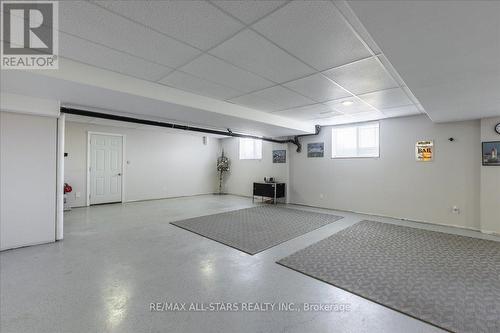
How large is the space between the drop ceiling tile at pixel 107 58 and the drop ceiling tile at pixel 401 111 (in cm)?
436

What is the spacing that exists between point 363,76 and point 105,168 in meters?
7.38

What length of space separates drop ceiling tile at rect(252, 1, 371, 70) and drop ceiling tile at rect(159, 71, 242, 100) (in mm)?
1430

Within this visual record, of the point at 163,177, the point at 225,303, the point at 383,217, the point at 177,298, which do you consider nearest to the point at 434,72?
the point at 225,303

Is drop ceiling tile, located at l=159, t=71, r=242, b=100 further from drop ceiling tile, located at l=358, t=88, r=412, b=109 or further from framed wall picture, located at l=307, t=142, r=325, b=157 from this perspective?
framed wall picture, located at l=307, t=142, r=325, b=157

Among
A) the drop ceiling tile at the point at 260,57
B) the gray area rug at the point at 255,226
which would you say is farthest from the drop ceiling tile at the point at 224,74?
the gray area rug at the point at 255,226

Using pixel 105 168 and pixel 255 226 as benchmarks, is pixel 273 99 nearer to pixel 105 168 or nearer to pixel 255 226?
pixel 255 226

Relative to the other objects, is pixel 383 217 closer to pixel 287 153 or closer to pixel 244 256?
pixel 287 153

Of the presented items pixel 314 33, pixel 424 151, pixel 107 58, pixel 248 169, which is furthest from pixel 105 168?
pixel 424 151

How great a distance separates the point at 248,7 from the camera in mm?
1699

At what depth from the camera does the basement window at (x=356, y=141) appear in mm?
5930

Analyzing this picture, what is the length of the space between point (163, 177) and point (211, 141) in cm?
265

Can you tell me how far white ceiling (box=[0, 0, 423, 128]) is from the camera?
1.75 m

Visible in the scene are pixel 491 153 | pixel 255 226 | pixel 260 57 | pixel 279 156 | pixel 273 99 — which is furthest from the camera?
pixel 279 156

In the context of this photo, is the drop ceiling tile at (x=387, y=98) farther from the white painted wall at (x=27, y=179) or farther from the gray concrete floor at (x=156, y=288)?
the white painted wall at (x=27, y=179)
